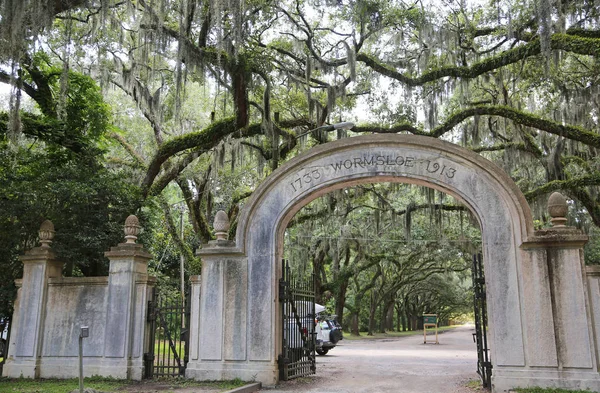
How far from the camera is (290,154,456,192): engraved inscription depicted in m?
9.70

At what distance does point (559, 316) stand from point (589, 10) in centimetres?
778

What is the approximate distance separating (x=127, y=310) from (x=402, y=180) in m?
5.72

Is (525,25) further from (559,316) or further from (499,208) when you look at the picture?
(559,316)

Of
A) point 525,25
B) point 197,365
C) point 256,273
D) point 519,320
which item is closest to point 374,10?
point 525,25

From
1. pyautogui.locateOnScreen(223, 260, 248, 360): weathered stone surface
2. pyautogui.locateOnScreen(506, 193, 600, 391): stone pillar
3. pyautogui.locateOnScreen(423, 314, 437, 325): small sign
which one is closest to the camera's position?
pyautogui.locateOnScreen(506, 193, 600, 391): stone pillar

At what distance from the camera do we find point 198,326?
10125 mm

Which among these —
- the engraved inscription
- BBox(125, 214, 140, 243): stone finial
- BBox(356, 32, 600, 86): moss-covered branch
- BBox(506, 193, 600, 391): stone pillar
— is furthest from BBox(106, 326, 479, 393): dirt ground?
BBox(356, 32, 600, 86): moss-covered branch

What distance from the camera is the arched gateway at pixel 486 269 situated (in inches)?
337

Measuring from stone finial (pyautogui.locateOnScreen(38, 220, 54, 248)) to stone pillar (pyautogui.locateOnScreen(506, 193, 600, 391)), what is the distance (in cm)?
863

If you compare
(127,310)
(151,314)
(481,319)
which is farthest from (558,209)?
(127,310)

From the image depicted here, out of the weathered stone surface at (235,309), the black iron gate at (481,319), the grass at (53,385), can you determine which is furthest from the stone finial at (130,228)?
the black iron gate at (481,319)

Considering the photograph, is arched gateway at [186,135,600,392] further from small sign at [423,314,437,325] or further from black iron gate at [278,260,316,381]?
small sign at [423,314,437,325]

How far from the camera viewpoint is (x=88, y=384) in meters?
9.41

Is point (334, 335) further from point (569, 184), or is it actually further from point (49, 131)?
point (49, 131)
